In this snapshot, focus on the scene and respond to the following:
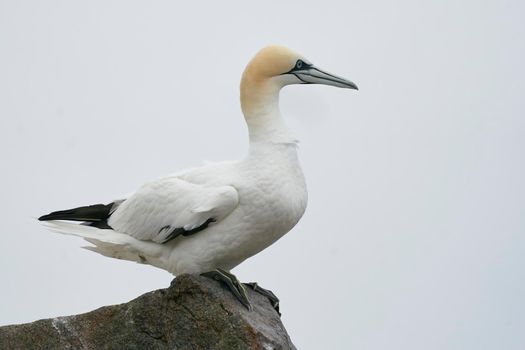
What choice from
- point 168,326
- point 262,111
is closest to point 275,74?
point 262,111

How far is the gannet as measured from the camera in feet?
29.1

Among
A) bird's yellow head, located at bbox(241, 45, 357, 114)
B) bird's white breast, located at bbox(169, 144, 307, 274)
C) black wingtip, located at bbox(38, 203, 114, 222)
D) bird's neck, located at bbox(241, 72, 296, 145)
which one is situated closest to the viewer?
bird's white breast, located at bbox(169, 144, 307, 274)

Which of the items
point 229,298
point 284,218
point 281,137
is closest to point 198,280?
point 229,298

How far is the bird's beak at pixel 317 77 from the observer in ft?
31.8

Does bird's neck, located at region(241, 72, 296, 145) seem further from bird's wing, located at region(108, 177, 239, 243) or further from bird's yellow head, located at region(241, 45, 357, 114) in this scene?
bird's wing, located at region(108, 177, 239, 243)

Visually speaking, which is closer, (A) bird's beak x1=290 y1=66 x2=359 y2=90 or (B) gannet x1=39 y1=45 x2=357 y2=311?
(B) gannet x1=39 y1=45 x2=357 y2=311

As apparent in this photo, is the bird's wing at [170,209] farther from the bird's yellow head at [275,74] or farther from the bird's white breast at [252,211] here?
the bird's yellow head at [275,74]

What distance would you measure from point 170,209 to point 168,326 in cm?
110

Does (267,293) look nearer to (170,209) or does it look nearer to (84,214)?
(170,209)

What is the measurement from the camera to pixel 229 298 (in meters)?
8.81

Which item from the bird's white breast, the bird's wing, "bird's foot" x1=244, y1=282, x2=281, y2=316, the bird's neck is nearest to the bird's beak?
the bird's neck

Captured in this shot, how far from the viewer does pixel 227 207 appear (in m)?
8.88

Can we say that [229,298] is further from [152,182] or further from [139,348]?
[152,182]

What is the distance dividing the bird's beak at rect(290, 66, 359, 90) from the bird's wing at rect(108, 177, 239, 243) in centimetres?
136
